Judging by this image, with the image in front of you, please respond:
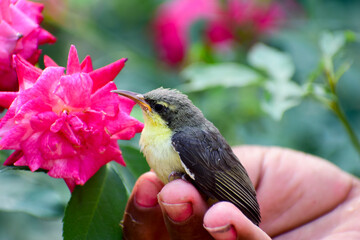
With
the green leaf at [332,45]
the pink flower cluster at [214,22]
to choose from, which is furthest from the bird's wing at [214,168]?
the pink flower cluster at [214,22]

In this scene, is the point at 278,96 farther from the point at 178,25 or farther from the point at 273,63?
the point at 178,25

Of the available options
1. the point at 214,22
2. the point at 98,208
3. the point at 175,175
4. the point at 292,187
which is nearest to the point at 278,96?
the point at 292,187

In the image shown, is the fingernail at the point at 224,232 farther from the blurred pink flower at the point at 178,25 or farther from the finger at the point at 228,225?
the blurred pink flower at the point at 178,25

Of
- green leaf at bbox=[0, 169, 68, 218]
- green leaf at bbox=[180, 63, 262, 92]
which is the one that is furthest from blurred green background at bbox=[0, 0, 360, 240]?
green leaf at bbox=[0, 169, 68, 218]

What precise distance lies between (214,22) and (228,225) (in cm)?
205

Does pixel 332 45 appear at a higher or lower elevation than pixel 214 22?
higher

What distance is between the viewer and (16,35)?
134cm

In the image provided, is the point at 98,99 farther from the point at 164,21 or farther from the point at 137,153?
the point at 164,21

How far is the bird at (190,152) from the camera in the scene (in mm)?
1582

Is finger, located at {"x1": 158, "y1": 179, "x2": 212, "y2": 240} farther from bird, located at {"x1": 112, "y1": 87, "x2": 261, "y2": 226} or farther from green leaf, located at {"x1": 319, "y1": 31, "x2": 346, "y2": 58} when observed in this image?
green leaf, located at {"x1": 319, "y1": 31, "x2": 346, "y2": 58}

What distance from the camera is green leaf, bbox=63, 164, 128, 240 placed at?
55.3 inches

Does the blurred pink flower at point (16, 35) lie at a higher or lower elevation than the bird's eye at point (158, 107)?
higher

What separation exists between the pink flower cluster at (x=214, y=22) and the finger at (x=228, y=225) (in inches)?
73.6

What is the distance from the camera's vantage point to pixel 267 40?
3068mm
